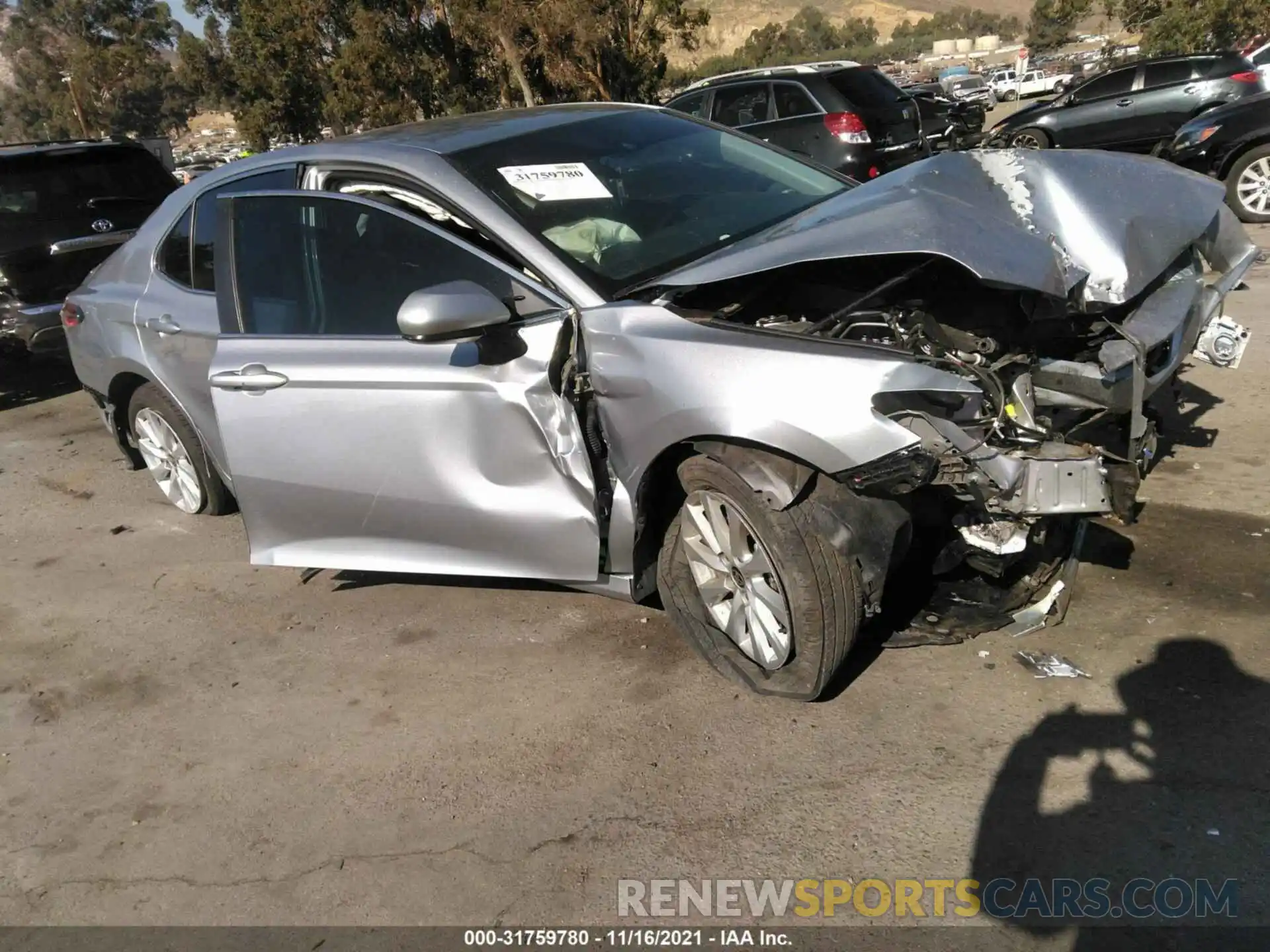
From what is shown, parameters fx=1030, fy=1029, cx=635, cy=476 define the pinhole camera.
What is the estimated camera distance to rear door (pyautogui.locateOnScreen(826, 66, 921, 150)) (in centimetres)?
1101

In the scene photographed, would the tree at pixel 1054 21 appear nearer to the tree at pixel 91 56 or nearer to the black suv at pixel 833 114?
the black suv at pixel 833 114

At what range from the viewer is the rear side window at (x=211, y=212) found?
13.5 ft

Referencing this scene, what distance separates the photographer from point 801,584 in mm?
3010

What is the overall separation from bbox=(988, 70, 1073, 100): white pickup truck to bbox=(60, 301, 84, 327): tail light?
4230 cm

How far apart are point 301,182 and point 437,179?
0.77m

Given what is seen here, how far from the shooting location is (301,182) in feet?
13.1

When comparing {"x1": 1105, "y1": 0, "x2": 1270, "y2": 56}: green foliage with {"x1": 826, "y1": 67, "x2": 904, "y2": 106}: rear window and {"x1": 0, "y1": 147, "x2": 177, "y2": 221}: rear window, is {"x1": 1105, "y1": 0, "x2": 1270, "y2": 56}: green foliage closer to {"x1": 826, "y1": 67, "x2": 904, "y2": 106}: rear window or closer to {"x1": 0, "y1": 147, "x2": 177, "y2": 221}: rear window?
{"x1": 826, "y1": 67, "x2": 904, "y2": 106}: rear window

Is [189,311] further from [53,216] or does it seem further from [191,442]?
[53,216]

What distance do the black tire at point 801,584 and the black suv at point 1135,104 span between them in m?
12.2

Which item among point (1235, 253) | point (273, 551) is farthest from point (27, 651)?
point (1235, 253)

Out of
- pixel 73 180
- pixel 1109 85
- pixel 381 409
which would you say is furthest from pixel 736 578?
pixel 1109 85

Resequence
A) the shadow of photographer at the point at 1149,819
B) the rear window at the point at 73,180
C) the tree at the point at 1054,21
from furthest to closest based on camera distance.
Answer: the tree at the point at 1054,21 < the rear window at the point at 73,180 < the shadow of photographer at the point at 1149,819

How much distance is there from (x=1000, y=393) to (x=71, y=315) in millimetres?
4898

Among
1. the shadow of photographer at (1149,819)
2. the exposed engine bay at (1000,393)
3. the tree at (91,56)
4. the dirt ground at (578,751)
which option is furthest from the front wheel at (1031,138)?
the tree at (91,56)
